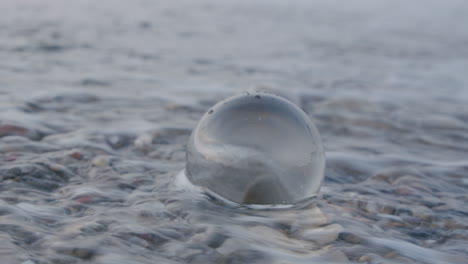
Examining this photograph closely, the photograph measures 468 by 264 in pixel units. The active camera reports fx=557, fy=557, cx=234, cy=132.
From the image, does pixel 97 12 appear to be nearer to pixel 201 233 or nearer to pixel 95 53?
pixel 95 53

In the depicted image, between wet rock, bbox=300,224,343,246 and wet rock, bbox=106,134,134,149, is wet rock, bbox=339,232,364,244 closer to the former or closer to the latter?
wet rock, bbox=300,224,343,246

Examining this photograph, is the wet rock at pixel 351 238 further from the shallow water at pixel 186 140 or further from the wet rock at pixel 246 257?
the wet rock at pixel 246 257

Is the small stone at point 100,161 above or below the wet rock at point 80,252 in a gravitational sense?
below

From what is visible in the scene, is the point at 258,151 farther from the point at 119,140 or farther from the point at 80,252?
the point at 119,140

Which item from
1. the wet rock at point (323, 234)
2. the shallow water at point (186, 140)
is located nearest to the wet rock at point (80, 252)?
the shallow water at point (186, 140)

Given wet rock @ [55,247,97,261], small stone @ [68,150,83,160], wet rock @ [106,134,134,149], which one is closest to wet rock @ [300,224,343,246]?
wet rock @ [55,247,97,261]

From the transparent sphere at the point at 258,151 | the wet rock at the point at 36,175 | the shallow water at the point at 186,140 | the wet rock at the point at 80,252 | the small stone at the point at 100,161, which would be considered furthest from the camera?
the small stone at the point at 100,161
